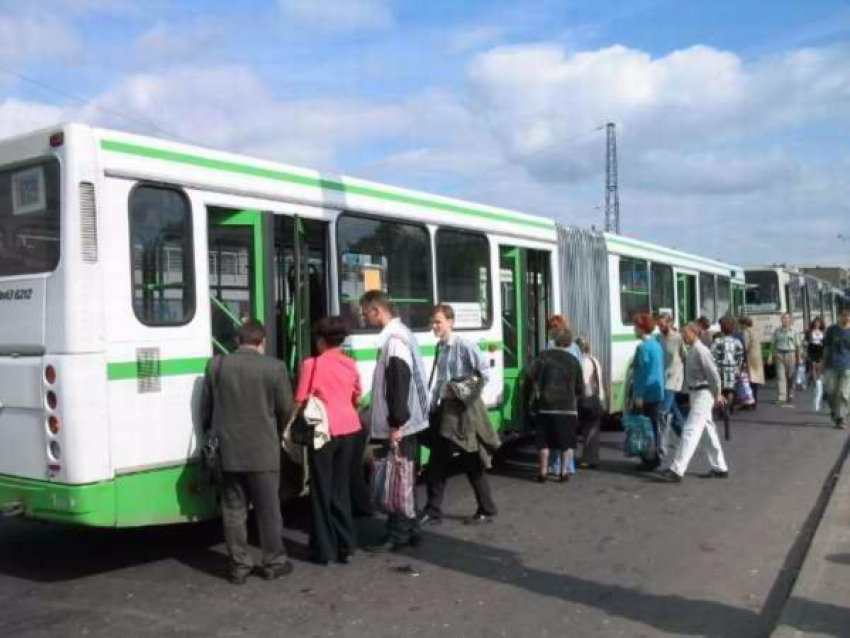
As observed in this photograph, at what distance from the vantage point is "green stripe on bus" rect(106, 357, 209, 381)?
5.47m

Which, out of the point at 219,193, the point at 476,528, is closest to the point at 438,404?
the point at 476,528

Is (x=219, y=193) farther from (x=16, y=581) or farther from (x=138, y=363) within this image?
(x=16, y=581)

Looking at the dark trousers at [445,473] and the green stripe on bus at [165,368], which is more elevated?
the green stripe on bus at [165,368]

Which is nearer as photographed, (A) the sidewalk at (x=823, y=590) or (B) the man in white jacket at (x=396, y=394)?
(A) the sidewalk at (x=823, y=590)

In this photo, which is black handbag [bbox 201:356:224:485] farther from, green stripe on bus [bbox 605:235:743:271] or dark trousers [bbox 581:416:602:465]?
green stripe on bus [bbox 605:235:743:271]

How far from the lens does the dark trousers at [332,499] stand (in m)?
6.18

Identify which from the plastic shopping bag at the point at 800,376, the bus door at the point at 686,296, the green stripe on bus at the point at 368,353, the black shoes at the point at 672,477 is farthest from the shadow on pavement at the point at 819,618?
the plastic shopping bag at the point at 800,376

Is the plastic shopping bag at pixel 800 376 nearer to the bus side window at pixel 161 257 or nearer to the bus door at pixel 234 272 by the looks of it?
the bus door at pixel 234 272

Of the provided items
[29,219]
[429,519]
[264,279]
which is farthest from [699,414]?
[29,219]

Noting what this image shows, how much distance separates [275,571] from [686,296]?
12235mm

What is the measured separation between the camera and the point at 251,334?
587cm

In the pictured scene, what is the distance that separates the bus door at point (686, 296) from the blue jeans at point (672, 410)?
5231mm

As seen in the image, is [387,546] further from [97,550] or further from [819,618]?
[819,618]

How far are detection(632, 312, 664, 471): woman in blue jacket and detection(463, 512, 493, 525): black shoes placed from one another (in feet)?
10.1
